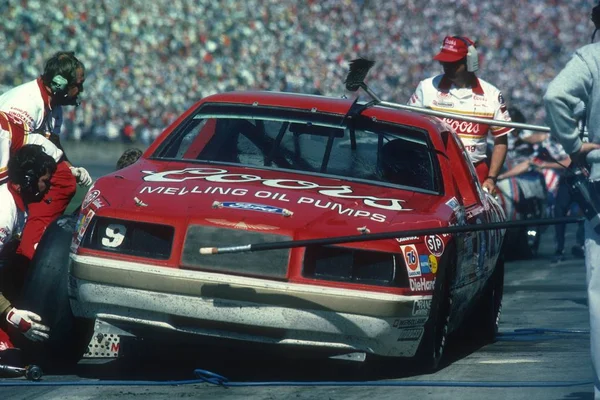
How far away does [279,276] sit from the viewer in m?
5.46

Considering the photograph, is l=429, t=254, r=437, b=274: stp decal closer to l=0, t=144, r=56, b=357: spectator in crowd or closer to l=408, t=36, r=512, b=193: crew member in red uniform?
l=0, t=144, r=56, b=357: spectator in crowd

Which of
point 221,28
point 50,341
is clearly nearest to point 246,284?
point 50,341

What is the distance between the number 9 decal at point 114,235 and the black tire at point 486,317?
274 centimetres

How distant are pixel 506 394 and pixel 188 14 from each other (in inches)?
1364

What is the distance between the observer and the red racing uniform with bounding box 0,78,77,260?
6906 millimetres

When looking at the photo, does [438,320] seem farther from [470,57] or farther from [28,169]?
[470,57]

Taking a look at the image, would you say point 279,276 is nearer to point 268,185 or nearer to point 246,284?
point 246,284

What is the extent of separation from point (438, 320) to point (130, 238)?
62.1 inches

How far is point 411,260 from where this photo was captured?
559cm

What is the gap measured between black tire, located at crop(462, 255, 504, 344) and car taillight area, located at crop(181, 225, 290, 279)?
2.47 metres

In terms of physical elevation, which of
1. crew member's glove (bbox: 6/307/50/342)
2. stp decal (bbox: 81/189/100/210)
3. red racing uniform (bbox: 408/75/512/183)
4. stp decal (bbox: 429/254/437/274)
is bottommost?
crew member's glove (bbox: 6/307/50/342)

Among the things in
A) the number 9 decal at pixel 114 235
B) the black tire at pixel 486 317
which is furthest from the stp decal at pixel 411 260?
the black tire at pixel 486 317

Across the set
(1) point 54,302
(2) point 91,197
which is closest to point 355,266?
(2) point 91,197

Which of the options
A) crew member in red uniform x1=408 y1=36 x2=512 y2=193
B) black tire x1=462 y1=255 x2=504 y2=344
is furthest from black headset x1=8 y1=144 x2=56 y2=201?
crew member in red uniform x1=408 y1=36 x2=512 y2=193
